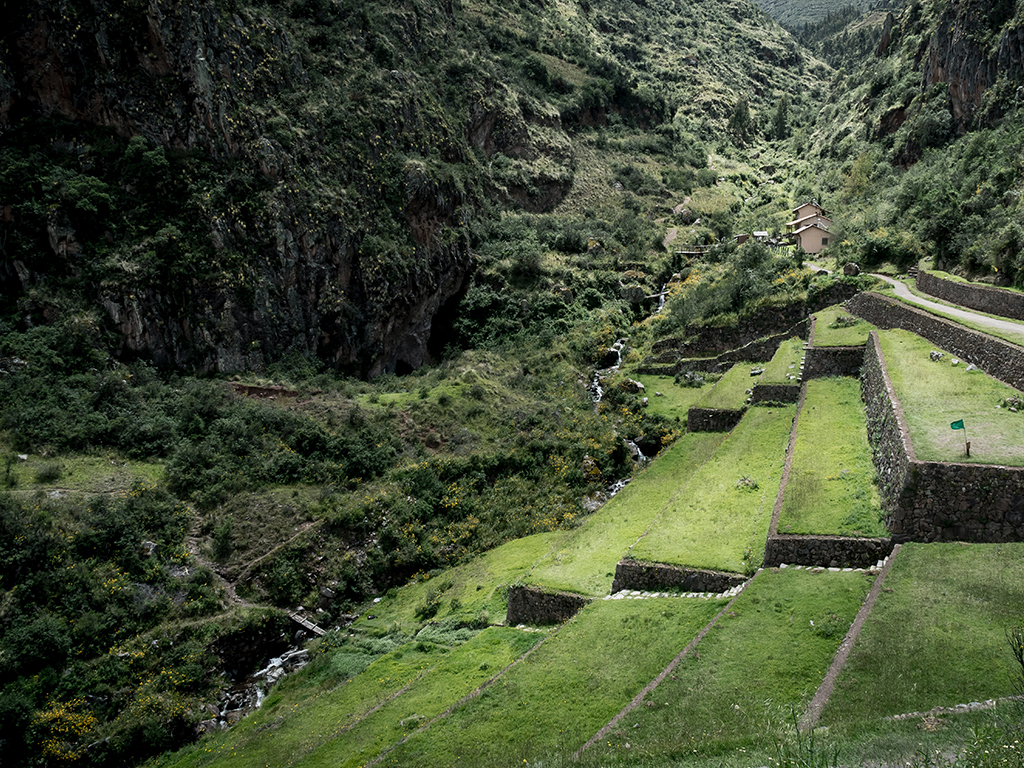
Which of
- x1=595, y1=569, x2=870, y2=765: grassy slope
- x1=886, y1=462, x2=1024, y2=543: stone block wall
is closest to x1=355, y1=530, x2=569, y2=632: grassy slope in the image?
x1=595, y1=569, x2=870, y2=765: grassy slope

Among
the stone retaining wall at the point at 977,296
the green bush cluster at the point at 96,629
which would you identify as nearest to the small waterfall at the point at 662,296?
the stone retaining wall at the point at 977,296

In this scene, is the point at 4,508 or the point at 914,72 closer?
the point at 4,508

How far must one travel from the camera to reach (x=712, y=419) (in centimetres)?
2773

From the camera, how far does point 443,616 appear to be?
20438mm

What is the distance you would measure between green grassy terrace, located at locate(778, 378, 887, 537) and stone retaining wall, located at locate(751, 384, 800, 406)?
2361 millimetres

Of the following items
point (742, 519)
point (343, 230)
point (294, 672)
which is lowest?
point (294, 672)

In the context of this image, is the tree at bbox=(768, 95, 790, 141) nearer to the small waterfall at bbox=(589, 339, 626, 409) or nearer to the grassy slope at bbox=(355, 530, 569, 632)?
→ the small waterfall at bbox=(589, 339, 626, 409)

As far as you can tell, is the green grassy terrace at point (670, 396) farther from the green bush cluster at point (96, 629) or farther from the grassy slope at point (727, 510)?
the green bush cluster at point (96, 629)

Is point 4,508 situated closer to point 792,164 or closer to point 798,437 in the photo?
point 798,437

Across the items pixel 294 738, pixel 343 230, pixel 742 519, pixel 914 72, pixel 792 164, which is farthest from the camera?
pixel 792 164


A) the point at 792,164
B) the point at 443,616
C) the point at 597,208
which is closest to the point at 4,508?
the point at 443,616

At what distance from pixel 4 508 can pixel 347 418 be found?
528 inches

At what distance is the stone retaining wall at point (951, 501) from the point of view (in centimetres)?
1235

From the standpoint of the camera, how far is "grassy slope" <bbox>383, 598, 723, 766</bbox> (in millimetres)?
11461
